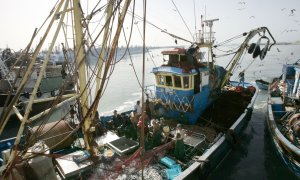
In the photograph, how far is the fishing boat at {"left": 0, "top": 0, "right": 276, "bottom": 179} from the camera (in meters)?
6.46

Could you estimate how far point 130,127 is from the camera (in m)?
13.7

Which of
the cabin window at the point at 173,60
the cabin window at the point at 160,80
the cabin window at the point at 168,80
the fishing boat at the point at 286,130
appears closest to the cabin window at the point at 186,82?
the cabin window at the point at 168,80

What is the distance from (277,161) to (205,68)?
784cm

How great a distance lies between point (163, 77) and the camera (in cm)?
1591

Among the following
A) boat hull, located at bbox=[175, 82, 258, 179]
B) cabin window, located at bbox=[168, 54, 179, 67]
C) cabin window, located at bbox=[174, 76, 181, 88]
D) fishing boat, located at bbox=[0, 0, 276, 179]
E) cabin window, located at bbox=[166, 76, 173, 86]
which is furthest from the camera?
cabin window, located at bbox=[168, 54, 179, 67]

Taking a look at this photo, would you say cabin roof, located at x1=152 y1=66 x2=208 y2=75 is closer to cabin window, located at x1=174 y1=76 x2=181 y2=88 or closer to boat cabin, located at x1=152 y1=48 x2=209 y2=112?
boat cabin, located at x1=152 y1=48 x2=209 y2=112

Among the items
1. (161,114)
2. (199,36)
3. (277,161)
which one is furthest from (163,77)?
(277,161)

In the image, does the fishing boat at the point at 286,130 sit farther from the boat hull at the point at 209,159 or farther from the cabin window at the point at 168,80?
the cabin window at the point at 168,80

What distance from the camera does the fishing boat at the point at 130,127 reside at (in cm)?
646

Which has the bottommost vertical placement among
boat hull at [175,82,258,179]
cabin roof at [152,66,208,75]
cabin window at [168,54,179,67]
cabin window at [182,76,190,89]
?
boat hull at [175,82,258,179]

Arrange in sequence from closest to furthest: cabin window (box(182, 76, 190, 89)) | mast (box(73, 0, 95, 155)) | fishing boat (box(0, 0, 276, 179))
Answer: fishing boat (box(0, 0, 276, 179)) → mast (box(73, 0, 95, 155)) → cabin window (box(182, 76, 190, 89))

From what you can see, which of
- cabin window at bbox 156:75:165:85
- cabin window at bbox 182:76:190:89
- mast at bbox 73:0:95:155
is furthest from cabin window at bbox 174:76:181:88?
mast at bbox 73:0:95:155

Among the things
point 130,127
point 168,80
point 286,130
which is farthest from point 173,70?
point 286,130

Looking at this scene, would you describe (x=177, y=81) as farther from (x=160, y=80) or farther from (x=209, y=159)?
(x=209, y=159)
